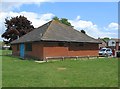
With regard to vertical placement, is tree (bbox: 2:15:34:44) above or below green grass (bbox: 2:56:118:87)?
above

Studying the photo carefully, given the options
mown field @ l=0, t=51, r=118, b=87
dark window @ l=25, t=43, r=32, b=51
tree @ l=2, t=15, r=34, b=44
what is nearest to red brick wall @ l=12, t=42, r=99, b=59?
dark window @ l=25, t=43, r=32, b=51

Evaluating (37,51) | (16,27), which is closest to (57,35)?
(37,51)

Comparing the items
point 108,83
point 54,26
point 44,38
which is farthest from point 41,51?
point 108,83

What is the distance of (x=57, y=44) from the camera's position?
35.9 metres

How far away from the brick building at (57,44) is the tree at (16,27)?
109ft

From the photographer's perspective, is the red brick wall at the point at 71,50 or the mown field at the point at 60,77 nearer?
the mown field at the point at 60,77

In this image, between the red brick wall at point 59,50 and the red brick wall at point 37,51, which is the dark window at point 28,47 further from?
the red brick wall at point 37,51

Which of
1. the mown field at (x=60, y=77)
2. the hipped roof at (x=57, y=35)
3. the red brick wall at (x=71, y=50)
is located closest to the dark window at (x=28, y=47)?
the hipped roof at (x=57, y=35)

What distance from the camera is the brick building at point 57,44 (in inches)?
1371

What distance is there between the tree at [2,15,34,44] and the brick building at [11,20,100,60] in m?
33.2

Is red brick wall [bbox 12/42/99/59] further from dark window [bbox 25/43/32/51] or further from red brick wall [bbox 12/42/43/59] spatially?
dark window [bbox 25/43/32/51]

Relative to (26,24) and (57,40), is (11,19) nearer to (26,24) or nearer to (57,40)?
(26,24)

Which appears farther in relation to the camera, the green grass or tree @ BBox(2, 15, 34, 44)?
tree @ BBox(2, 15, 34, 44)

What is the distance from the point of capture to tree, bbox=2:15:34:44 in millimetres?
75375
